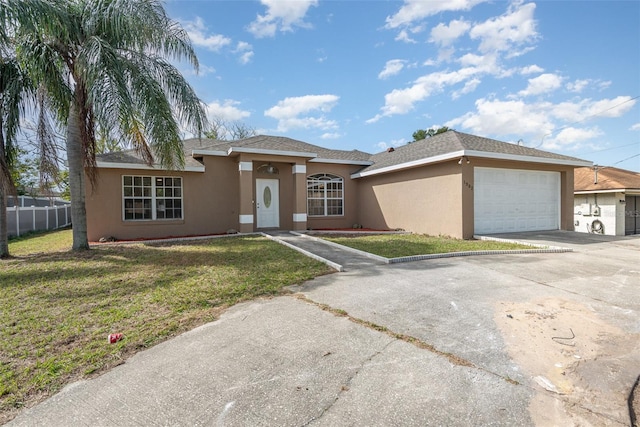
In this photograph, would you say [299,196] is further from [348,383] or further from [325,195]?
[348,383]

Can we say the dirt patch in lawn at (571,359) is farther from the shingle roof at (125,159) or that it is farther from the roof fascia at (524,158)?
the shingle roof at (125,159)

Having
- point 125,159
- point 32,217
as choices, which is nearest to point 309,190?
point 125,159

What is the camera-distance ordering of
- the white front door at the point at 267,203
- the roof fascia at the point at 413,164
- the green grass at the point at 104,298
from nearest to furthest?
the green grass at the point at 104,298 → the roof fascia at the point at 413,164 → the white front door at the point at 267,203

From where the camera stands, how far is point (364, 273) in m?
6.68

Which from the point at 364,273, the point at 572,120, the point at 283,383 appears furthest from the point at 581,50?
the point at 283,383

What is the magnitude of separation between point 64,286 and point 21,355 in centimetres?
306

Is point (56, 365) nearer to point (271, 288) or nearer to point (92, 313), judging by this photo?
point (92, 313)

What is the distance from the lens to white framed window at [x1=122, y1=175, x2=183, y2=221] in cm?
1253

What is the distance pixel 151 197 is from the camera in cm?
1287

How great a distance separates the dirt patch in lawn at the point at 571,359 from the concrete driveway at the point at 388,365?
0.04 feet

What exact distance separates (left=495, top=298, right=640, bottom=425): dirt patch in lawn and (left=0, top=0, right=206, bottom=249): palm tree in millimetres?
8822

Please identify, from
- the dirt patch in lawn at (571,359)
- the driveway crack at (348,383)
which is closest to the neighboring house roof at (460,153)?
the dirt patch in lawn at (571,359)

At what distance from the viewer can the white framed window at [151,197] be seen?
12.5 m

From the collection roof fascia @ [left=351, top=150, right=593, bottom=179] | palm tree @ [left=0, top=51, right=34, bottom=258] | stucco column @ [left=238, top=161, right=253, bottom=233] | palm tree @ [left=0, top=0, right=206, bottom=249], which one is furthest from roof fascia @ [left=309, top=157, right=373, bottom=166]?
palm tree @ [left=0, top=51, right=34, bottom=258]
